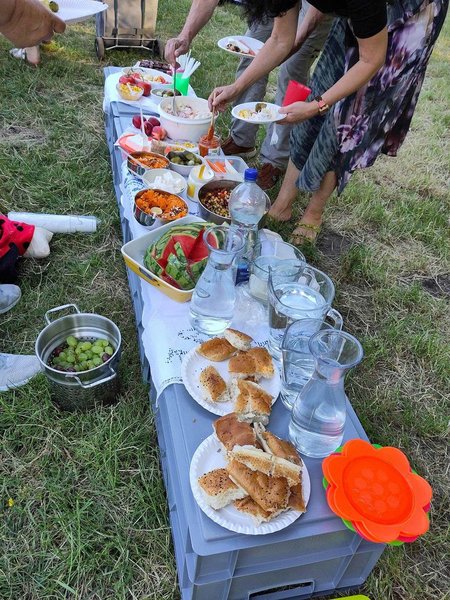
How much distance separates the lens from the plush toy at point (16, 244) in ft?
7.39

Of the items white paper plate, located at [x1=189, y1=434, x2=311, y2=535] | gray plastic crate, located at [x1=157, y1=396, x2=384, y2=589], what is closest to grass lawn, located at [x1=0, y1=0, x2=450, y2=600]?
gray plastic crate, located at [x1=157, y1=396, x2=384, y2=589]

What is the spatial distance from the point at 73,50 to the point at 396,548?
4.84 metres

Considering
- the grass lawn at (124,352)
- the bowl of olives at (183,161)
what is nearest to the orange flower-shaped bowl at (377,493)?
the grass lawn at (124,352)

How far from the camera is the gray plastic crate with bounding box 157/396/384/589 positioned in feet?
3.80

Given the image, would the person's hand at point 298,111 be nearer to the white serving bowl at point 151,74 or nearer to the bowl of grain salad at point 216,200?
the bowl of grain salad at point 216,200

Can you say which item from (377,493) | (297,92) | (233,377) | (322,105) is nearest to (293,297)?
(233,377)

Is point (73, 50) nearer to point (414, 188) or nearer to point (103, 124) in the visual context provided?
point (103, 124)

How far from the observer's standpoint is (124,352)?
2100 mm

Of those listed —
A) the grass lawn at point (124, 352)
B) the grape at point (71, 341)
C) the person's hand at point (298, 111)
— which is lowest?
the grass lawn at point (124, 352)

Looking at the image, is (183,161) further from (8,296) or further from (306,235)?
(8,296)

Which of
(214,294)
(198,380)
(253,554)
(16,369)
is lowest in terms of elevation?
(16,369)

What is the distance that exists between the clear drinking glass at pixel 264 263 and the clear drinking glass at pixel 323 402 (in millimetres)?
423

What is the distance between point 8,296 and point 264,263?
1.20 meters

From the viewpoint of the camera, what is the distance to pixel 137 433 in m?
1.80
